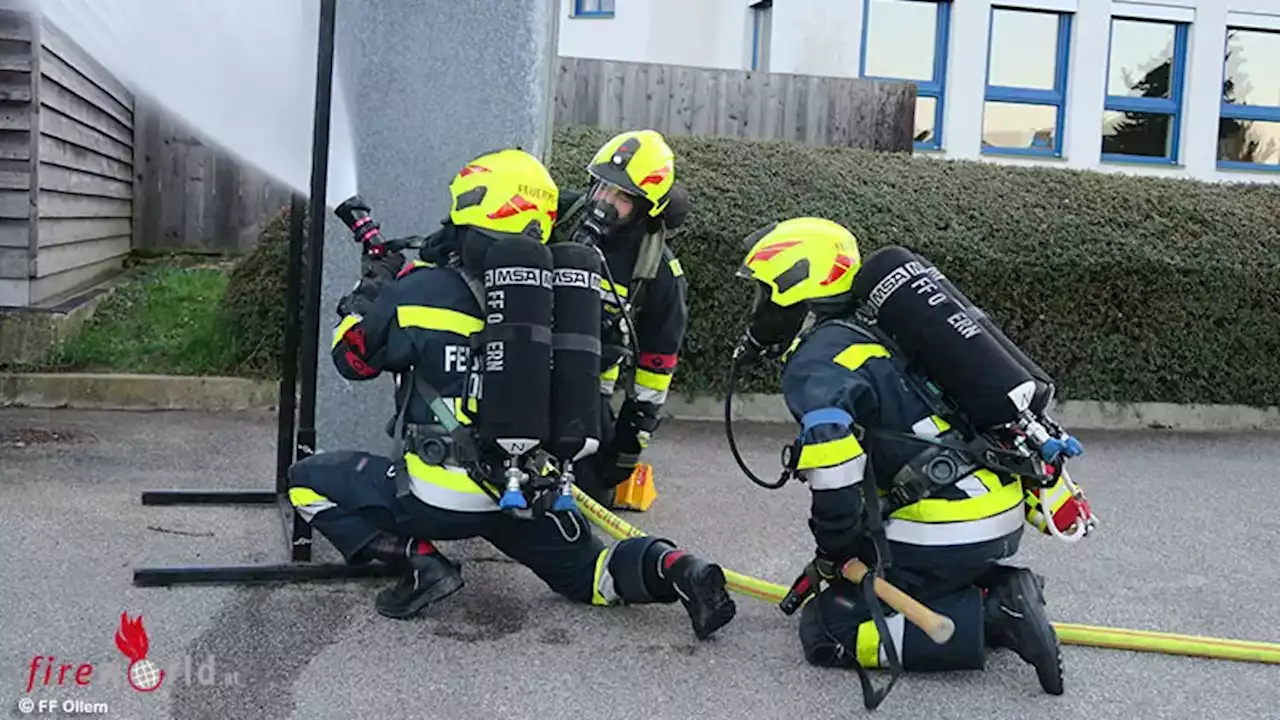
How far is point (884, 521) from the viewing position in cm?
382

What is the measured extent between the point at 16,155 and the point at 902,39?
394 inches

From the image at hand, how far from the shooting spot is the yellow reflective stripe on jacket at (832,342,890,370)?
12.4 ft

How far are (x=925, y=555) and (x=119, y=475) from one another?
404 centimetres

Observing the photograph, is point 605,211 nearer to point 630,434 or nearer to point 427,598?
point 630,434

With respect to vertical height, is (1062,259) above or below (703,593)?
above

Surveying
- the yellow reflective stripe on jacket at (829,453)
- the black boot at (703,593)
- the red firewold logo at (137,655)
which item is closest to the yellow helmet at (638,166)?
the black boot at (703,593)

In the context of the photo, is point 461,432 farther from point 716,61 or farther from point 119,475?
point 716,61

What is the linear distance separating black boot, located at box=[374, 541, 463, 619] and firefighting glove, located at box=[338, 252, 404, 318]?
32.7 inches

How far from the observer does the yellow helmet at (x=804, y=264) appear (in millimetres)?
3920

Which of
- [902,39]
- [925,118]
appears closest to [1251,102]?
[925,118]

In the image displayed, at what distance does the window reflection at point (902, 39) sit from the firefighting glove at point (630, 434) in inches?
388

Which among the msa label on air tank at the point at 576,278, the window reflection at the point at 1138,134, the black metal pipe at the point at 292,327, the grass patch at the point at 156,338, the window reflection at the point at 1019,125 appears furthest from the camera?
the window reflection at the point at 1138,134

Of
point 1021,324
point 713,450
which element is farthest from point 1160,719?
point 1021,324

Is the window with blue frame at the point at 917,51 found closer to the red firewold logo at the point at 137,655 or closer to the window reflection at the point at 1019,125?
the window reflection at the point at 1019,125
